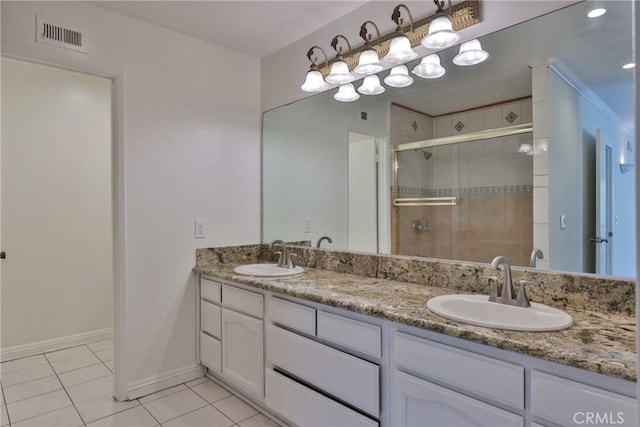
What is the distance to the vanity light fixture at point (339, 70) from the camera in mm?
2129

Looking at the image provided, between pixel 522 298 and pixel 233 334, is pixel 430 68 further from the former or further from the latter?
pixel 233 334

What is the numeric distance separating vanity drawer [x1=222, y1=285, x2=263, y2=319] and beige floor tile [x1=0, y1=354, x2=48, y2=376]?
1.74 metres

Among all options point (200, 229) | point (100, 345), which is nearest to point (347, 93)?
point (200, 229)

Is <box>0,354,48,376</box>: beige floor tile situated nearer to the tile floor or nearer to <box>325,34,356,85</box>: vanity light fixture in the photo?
the tile floor

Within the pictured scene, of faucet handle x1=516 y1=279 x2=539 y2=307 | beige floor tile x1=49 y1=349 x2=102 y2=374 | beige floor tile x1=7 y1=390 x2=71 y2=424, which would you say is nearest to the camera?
faucet handle x1=516 y1=279 x2=539 y2=307

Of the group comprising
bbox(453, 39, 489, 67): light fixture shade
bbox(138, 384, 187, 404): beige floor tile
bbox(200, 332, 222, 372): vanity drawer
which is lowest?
bbox(138, 384, 187, 404): beige floor tile

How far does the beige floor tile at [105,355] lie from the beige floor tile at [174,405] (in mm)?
921

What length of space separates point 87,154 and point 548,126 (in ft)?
11.5

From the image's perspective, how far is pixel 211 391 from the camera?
2.32 meters

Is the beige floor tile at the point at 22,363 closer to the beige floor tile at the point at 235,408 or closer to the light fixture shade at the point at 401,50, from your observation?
the beige floor tile at the point at 235,408

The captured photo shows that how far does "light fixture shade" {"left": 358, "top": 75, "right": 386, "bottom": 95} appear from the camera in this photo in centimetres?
215

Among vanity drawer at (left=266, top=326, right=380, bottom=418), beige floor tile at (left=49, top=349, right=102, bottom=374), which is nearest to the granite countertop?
vanity drawer at (left=266, top=326, right=380, bottom=418)

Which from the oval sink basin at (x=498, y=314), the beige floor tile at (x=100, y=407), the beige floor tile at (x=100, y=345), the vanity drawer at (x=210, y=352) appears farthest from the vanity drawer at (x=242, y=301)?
the beige floor tile at (x=100, y=345)
